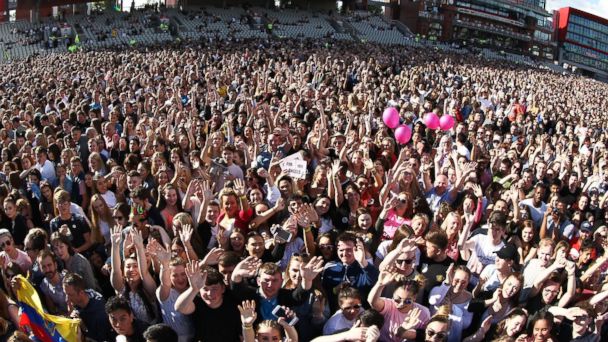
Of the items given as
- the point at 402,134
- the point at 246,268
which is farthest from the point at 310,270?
the point at 402,134

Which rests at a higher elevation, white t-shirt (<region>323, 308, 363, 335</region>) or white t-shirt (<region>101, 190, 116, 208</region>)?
white t-shirt (<region>101, 190, 116, 208</region>)

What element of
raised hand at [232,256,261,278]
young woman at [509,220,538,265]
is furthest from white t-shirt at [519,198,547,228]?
raised hand at [232,256,261,278]

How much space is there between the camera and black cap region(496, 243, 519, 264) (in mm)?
4216

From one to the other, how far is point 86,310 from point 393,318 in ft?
6.72

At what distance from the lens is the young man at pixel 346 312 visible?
3395 mm


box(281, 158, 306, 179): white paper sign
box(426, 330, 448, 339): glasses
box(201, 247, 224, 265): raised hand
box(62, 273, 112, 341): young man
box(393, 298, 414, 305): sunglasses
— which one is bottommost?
box(62, 273, 112, 341): young man

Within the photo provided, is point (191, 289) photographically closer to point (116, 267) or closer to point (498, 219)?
point (116, 267)

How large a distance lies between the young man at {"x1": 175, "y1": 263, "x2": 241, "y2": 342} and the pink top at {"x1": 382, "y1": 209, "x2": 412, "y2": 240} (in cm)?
198

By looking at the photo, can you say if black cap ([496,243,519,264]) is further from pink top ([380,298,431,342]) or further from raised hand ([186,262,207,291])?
raised hand ([186,262,207,291])

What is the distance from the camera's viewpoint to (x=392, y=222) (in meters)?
5.14

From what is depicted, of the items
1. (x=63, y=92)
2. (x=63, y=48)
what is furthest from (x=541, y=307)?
(x=63, y=48)

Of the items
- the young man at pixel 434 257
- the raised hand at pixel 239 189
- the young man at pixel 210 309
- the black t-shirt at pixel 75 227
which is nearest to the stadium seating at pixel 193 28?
the black t-shirt at pixel 75 227

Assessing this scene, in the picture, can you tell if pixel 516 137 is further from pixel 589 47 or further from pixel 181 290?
pixel 589 47

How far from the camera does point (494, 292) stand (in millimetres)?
3830
